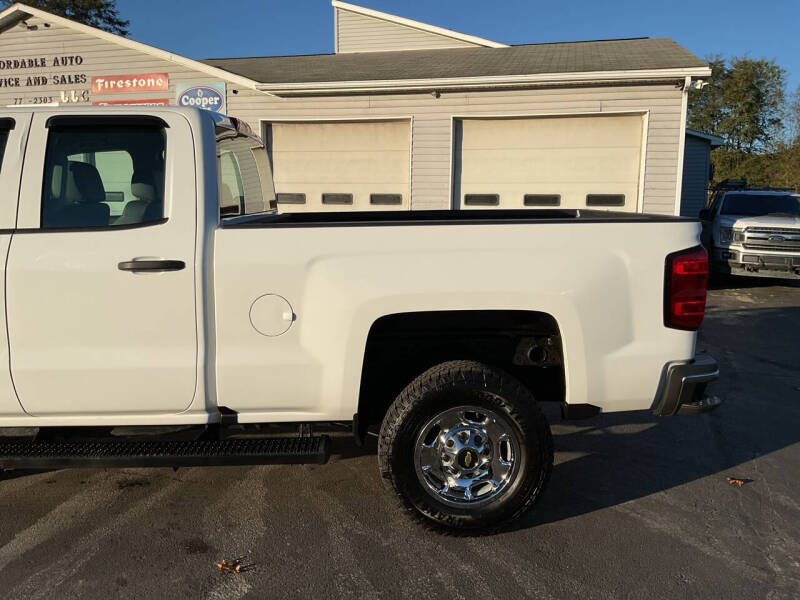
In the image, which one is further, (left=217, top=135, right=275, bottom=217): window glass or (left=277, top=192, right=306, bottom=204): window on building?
(left=277, top=192, right=306, bottom=204): window on building

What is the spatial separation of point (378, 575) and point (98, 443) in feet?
5.11

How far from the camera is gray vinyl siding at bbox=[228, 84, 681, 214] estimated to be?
10.8m

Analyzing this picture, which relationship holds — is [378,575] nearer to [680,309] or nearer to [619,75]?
[680,309]

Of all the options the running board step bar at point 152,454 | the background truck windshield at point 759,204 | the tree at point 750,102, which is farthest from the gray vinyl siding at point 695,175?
the tree at point 750,102

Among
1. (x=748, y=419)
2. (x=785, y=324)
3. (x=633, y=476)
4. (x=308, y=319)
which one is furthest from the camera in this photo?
(x=785, y=324)

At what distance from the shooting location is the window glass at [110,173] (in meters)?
3.05

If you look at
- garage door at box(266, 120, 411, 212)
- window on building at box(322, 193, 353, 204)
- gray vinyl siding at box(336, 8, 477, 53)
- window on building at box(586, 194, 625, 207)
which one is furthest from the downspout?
gray vinyl siding at box(336, 8, 477, 53)

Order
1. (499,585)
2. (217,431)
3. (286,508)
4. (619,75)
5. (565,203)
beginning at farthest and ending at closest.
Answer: (565,203)
(619,75)
(286,508)
(217,431)
(499,585)

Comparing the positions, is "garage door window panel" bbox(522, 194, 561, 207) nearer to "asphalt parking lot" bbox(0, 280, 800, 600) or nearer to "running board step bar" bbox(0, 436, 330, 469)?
"asphalt parking lot" bbox(0, 280, 800, 600)

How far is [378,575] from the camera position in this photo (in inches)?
111

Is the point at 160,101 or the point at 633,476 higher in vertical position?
the point at 160,101

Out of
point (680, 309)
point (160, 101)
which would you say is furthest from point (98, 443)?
point (160, 101)

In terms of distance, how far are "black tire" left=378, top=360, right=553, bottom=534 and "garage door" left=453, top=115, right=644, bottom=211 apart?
9.02 m

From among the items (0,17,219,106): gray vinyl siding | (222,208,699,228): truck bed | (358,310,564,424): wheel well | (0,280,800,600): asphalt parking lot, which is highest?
(0,17,219,106): gray vinyl siding
